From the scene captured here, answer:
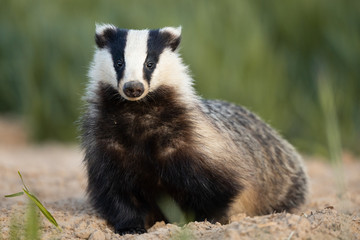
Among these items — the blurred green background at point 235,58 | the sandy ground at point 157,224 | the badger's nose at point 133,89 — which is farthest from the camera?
the blurred green background at point 235,58

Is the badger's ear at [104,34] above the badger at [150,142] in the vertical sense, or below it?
above

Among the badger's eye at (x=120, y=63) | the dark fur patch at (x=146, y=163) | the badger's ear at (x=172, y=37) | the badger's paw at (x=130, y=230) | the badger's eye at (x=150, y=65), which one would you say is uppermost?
the badger's ear at (x=172, y=37)

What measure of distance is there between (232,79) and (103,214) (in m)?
3.67

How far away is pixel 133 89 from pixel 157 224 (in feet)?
2.79

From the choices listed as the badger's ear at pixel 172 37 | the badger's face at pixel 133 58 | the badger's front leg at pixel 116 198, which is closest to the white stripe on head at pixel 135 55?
the badger's face at pixel 133 58

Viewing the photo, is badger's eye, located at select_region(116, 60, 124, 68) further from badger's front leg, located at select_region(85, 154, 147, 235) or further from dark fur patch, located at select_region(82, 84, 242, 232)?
badger's front leg, located at select_region(85, 154, 147, 235)

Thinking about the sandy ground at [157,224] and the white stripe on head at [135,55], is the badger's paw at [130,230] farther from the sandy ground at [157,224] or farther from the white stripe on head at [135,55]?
the white stripe on head at [135,55]

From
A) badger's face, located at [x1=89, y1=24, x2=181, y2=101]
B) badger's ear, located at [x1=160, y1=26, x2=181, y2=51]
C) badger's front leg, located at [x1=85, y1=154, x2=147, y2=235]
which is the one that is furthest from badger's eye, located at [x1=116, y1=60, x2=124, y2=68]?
badger's front leg, located at [x1=85, y1=154, x2=147, y2=235]

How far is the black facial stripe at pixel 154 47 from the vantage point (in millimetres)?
3566

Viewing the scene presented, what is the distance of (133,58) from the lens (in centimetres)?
351

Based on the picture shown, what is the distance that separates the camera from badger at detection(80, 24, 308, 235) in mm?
3490

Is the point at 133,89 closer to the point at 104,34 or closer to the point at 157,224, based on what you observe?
the point at 104,34

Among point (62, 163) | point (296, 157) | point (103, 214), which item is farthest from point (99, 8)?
point (103, 214)

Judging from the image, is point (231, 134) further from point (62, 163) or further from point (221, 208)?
point (62, 163)
